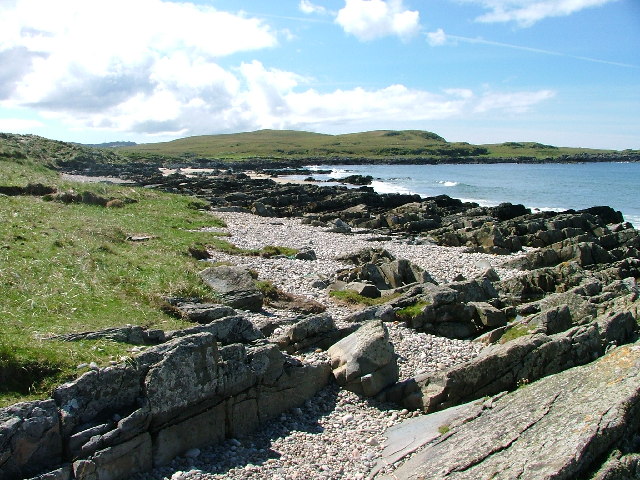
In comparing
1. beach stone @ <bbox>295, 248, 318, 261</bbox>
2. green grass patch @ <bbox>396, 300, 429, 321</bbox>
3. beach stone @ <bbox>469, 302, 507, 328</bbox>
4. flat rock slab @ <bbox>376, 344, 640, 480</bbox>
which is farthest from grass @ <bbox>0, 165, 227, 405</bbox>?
beach stone @ <bbox>469, 302, 507, 328</bbox>

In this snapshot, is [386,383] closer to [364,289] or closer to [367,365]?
[367,365]

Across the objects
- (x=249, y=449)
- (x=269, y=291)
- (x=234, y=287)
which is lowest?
(x=249, y=449)

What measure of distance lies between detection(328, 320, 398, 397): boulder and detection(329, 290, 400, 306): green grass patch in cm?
822

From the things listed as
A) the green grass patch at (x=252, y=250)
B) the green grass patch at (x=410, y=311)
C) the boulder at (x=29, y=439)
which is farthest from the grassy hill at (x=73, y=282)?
the green grass patch at (x=410, y=311)

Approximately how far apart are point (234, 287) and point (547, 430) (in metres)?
14.2

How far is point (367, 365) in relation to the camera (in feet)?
50.6

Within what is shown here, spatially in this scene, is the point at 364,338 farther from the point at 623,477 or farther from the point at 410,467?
the point at 623,477

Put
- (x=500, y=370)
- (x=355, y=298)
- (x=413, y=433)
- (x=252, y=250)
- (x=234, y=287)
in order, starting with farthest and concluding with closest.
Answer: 1. (x=252, y=250)
2. (x=355, y=298)
3. (x=234, y=287)
4. (x=500, y=370)
5. (x=413, y=433)

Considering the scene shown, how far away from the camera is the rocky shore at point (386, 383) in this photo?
9.82m

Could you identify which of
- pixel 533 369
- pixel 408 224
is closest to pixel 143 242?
pixel 533 369

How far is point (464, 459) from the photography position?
9.91 metres

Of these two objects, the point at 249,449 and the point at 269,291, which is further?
the point at 269,291

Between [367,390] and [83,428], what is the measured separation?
7.74m

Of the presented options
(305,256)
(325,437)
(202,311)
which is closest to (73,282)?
(202,311)
